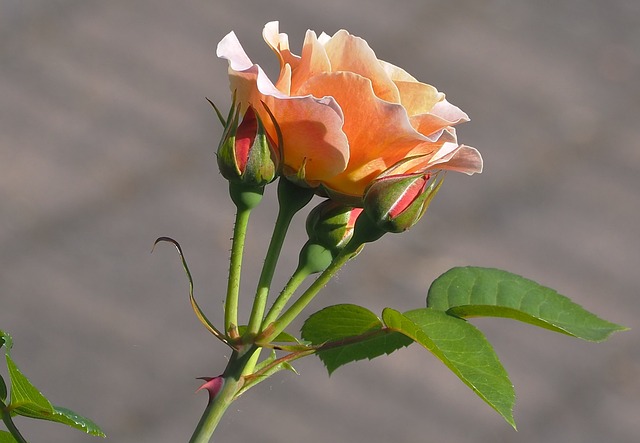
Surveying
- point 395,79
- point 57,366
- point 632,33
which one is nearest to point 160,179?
point 57,366

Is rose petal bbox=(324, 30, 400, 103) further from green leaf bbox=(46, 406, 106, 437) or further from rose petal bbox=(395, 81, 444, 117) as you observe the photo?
green leaf bbox=(46, 406, 106, 437)

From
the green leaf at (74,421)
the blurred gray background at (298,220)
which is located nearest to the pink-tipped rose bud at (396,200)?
the green leaf at (74,421)

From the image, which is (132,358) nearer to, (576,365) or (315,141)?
(576,365)

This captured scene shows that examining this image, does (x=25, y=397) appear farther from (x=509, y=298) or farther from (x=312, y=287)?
(x=509, y=298)

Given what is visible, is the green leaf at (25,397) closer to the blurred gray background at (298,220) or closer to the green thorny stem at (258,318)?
the green thorny stem at (258,318)

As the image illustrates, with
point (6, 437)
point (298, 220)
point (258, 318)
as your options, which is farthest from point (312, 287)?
point (298, 220)
